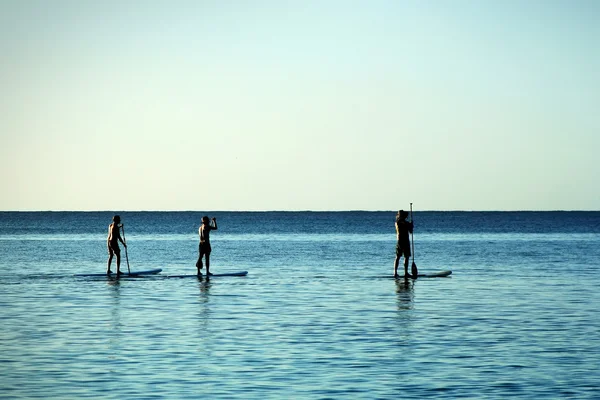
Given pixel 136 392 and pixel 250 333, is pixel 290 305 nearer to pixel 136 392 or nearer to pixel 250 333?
pixel 250 333

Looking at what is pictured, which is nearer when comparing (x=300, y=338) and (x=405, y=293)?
(x=300, y=338)

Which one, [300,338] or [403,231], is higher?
[403,231]

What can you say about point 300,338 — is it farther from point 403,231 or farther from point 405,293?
point 403,231

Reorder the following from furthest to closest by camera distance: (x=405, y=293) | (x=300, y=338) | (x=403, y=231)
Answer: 1. (x=403, y=231)
2. (x=405, y=293)
3. (x=300, y=338)

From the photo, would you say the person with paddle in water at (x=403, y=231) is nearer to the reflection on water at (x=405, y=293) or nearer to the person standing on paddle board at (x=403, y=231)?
the person standing on paddle board at (x=403, y=231)

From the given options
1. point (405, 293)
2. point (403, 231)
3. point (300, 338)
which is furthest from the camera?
point (403, 231)

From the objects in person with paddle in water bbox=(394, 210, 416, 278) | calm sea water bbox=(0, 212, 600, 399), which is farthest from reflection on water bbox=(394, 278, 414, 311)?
person with paddle in water bbox=(394, 210, 416, 278)

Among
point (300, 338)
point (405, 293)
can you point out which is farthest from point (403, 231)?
point (300, 338)

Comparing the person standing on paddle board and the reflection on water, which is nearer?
the reflection on water

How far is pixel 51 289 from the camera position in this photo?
29.0 meters

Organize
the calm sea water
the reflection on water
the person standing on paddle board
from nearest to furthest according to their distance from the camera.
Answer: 1. the calm sea water
2. the reflection on water
3. the person standing on paddle board

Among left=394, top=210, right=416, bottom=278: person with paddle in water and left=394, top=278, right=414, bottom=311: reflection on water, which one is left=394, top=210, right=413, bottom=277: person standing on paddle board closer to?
left=394, top=210, right=416, bottom=278: person with paddle in water

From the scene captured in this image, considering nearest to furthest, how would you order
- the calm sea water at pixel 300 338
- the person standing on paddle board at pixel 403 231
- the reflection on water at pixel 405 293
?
the calm sea water at pixel 300 338
the reflection on water at pixel 405 293
the person standing on paddle board at pixel 403 231

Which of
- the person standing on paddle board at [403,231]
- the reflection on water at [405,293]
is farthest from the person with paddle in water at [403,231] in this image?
the reflection on water at [405,293]
